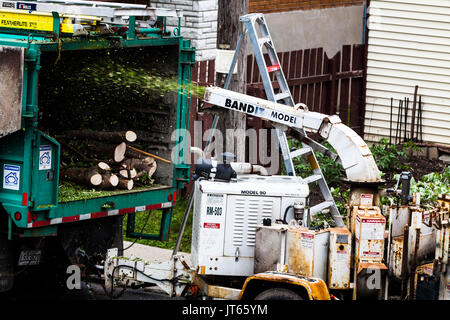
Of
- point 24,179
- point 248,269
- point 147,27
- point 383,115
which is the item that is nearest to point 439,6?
point 383,115

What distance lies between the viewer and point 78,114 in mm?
10805

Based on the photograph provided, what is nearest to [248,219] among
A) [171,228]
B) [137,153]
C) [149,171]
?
[149,171]

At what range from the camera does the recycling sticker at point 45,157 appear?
28.2ft

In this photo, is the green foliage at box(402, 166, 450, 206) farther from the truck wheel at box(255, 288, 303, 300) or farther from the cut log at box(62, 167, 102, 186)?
the cut log at box(62, 167, 102, 186)

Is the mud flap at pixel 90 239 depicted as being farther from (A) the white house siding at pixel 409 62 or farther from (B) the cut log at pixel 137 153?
(A) the white house siding at pixel 409 62

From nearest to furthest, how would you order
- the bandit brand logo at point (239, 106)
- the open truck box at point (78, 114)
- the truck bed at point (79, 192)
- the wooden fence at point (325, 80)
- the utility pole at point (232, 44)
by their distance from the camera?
1. the open truck box at point (78, 114)
2. the truck bed at point (79, 192)
3. the bandit brand logo at point (239, 106)
4. the utility pole at point (232, 44)
5. the wooden fence at point (325, 80)

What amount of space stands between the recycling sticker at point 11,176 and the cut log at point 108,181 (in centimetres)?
146

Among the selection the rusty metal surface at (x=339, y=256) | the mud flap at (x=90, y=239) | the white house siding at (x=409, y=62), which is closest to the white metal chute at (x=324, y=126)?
the rusty metal surface at (x=339, y=256)

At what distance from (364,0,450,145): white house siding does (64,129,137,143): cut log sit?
26.5ft

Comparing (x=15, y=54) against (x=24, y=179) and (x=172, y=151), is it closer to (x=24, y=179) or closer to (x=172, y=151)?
(x=24, y=179)

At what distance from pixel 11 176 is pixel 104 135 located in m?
2.07

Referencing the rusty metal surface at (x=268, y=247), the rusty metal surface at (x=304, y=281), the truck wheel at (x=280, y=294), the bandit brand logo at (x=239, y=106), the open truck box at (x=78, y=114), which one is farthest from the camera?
the bandit brand logo at (x=239, y=106)

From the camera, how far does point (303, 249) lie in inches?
332

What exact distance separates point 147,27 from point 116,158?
1.62 meters
